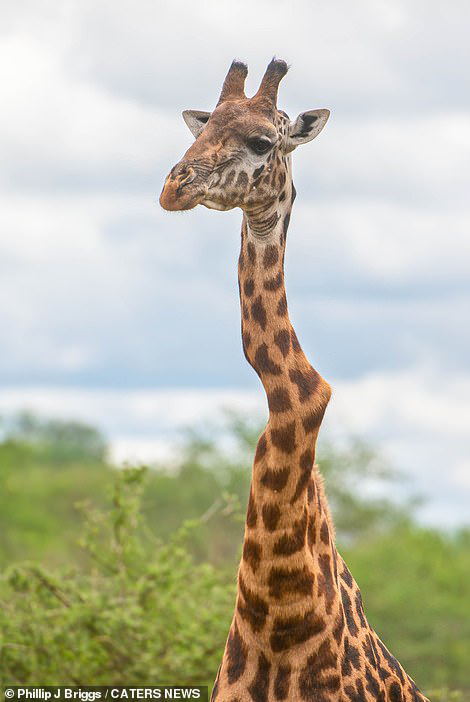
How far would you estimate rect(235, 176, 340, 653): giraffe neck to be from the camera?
19.1 feet

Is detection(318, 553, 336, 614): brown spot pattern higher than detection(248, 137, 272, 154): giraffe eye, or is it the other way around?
detection(248, 137, 272, 154): giraffe eye

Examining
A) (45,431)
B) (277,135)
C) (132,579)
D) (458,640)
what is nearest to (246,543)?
(277,135)

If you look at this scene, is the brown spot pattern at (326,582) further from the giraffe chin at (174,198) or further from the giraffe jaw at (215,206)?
the giraffe chin at (174,198)

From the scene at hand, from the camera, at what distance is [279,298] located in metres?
5.94

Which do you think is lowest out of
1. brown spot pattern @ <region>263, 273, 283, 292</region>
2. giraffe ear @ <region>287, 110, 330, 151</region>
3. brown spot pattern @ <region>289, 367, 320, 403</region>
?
brown spot pattern @ <region>289, 367, 320, 403</region>

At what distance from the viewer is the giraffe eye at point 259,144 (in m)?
5.73

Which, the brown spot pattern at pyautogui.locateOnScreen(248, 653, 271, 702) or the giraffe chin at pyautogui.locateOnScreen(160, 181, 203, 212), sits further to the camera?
the brown spot pattern at pyautogui.locateOnScreen(248, 653, 271, 702)

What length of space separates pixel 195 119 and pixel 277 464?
203 centimetres

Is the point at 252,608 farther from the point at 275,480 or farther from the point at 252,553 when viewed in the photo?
the point at 275,480

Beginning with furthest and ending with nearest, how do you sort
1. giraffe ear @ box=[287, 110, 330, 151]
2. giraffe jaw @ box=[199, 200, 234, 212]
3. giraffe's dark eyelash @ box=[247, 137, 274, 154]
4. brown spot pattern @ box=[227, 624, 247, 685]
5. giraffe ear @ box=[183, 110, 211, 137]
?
giraffe ear @ box=[183, 110, 211, 137]
giraffe ear @ box=[287, 110, 330, 151]
brown spot pattern @ box=[227, 624, 247, 685]
giraffe's dark eyelash @ box=[247, 137, 274, 154]
giraffe jaw @ box=[199, 200, 234, 212]

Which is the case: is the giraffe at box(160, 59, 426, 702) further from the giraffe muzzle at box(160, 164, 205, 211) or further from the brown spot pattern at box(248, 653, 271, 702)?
the giraffe muzzle at box(160, 164, 205, 211)

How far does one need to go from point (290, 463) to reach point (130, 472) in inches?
171

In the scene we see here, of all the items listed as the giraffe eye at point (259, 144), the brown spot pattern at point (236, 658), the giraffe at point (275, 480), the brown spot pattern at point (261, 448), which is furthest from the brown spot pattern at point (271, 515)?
the giraffe eye at point (259, 144)

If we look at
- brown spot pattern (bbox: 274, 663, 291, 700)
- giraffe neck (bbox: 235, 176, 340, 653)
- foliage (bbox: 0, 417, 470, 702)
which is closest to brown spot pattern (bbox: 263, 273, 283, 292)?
giraffe neck (bbox: 235, 176, 340, 653)
